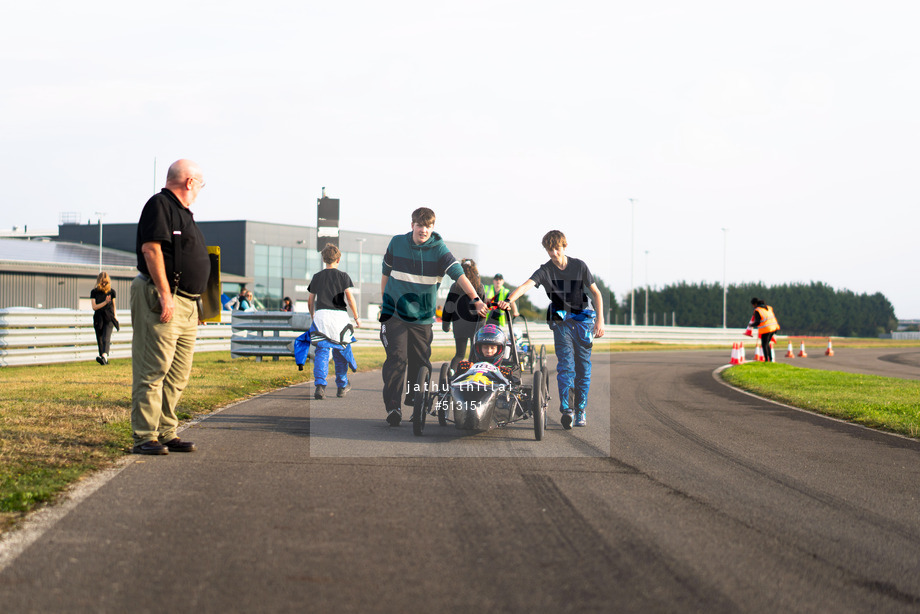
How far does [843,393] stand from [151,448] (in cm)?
1074

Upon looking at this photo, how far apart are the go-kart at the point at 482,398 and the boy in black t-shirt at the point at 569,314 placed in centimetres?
53

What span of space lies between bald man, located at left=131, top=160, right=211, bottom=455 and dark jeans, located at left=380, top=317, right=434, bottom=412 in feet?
6.87

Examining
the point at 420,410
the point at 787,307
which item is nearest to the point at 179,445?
the point at 420,410

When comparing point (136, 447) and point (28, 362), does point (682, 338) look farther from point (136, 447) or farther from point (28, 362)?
point (136, 447)

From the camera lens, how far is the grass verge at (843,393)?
9.65 meters

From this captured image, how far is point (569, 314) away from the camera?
8477 millimetres

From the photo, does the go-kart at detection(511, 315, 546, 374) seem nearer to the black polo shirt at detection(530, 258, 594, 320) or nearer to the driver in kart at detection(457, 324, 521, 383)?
the driver in kart at detection(457, 324, 521, 383)

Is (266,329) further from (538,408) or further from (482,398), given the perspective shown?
(538,408)

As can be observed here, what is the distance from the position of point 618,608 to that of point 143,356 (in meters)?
4.30

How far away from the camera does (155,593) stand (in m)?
3.20

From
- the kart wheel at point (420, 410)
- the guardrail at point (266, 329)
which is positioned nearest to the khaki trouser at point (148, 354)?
the kart wheel at point (420, 410)

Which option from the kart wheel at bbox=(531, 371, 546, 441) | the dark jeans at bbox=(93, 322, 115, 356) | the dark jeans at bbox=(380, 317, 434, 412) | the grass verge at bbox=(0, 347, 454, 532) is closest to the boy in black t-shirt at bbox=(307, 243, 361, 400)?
the grass verge at bbox=(0, 347, 454, 532)

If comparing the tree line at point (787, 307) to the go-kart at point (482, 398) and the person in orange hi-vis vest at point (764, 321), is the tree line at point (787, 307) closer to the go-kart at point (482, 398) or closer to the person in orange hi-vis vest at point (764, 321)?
the person in orange hi-vis vest at point (764, 321)

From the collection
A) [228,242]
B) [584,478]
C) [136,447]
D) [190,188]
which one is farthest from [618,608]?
[228,242]
